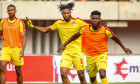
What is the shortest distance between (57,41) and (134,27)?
396cm

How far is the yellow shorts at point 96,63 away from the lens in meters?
12.9

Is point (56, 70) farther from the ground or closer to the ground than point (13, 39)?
closer to the ground

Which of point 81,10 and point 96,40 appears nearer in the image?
point 96,40

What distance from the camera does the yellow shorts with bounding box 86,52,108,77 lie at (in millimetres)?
12883

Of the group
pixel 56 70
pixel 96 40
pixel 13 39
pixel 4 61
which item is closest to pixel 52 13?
pixel 56 70

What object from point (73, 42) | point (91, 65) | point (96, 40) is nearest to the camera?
point (96, 40)

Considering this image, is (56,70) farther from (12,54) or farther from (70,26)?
(70,26)

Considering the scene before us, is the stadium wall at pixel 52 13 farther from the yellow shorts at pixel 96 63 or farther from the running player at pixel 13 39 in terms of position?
the yellow shorts at pixel 96 63

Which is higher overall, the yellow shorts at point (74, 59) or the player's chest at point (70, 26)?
the player's chest at point (70, 26)

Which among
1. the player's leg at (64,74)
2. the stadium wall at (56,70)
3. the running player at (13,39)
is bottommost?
the stadium wall at (56,70)

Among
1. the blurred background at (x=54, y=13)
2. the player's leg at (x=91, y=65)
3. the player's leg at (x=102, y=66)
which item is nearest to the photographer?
the player's leg at (x=102, y=66)

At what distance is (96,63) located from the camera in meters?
13.1

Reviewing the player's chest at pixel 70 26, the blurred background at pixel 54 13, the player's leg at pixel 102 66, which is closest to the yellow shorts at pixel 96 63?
the player's leg at pixel 102 66

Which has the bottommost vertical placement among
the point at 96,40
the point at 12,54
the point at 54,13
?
the point at 12,54
